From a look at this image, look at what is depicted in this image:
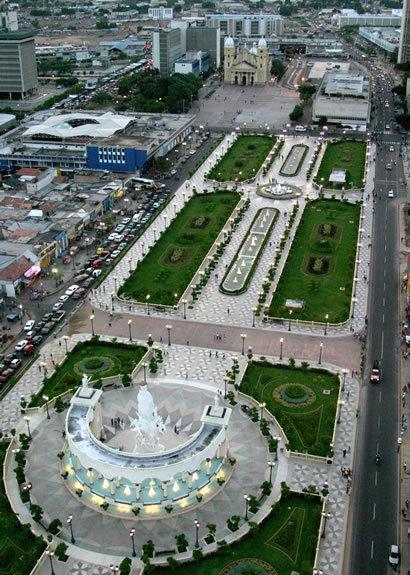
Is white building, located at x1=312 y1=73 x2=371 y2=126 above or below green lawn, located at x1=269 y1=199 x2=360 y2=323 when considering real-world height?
above

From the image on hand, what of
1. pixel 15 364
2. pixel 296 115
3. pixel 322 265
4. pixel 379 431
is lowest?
pixel 379 431

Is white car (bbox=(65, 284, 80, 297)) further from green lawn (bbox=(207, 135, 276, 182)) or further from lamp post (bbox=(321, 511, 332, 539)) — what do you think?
green lawn (bbox=(207, 135, 276, 182))

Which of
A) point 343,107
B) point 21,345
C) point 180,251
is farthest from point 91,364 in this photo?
point 343,107

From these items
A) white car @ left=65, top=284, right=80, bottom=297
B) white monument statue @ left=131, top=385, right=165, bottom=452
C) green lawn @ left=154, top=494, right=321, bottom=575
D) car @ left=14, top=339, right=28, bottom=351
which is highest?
white monument statue @ left=131, top=385, right=165, bottom=452

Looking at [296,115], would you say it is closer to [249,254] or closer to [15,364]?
[249,254]

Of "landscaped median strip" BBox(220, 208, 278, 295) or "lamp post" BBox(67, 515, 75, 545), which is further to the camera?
"landscaped median strip" BBox(220, 208, 278, 295)

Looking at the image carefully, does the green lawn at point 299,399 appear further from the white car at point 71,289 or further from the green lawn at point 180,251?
the white car at point 71,289

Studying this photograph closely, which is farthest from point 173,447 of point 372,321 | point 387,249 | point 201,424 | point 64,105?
point 64,105

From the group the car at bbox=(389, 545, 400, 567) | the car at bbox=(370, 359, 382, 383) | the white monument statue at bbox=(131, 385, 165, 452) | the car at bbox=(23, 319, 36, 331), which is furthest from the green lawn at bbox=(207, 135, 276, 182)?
the car at bbox=(389, 545, 400, 567)
